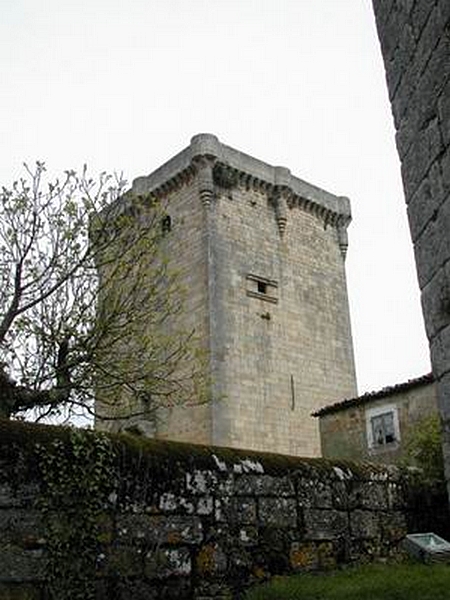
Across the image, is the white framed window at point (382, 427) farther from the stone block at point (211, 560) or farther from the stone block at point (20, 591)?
the stone block at point (20, 591)

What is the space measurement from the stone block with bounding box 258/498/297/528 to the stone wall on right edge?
6.94 feet

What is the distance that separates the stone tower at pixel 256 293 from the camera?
20062mm

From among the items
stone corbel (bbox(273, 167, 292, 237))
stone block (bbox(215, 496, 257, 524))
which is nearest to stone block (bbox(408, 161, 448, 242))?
stone block (bbox(215, 496, 257, 524))

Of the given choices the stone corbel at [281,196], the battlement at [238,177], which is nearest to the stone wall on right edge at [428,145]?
the battlement at [238,177]

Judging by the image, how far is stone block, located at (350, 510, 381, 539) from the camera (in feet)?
19.0

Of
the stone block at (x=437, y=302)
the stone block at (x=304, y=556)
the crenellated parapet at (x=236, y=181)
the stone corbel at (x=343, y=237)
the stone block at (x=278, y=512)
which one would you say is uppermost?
the crenellated parapet at (x=236, y=181)

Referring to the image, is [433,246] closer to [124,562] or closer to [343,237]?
[124,562]

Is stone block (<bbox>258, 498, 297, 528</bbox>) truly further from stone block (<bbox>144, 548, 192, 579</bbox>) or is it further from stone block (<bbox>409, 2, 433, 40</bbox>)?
stone block (<bbox>409, 2, 433, 40</bbox>)

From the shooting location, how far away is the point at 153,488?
4.59 meters

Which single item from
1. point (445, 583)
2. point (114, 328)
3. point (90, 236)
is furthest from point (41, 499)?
point (90, 236)

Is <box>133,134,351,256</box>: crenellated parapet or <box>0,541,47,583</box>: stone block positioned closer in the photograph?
<box>0,541,47,583</box>: stone block

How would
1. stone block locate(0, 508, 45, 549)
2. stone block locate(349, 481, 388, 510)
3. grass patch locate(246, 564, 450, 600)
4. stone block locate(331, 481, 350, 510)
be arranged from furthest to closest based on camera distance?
stone block locate(349, 481, 388, 510), stone block locate(331, 481, 350, 510), grass patch locate(246, 564, 450, 600), stone block locate(0, 508, 45, 549)

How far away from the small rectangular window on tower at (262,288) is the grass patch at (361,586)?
16.5 m

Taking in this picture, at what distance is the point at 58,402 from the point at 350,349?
16.2 metres
